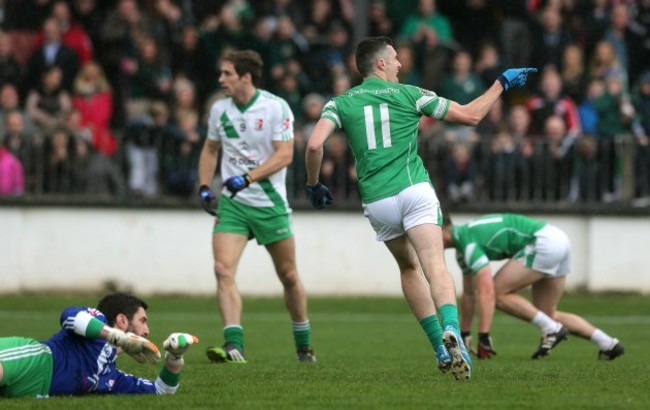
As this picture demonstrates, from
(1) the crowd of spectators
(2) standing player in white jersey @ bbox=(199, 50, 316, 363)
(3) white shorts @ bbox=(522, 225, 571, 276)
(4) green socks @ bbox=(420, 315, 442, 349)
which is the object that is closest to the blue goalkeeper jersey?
(4) green socks @ bbox=(420, 315, 442, 349)

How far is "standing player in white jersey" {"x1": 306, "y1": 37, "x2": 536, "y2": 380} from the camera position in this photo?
10.5m

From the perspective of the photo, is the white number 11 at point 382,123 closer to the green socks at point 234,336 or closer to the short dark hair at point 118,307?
the short dark hair at point 118,307

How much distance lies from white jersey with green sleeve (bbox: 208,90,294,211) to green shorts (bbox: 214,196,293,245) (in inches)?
2.5

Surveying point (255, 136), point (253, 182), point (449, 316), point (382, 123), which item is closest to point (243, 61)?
point (255, 136)

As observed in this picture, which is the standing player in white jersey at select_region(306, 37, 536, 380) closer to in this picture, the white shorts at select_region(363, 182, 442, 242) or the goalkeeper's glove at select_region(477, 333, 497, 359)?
the white shorts at select_region(363, 182, 442, 242)

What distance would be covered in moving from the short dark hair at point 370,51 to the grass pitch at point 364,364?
7.43ft

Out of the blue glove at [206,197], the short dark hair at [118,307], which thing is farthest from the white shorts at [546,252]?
the short dark hair at [118,307]

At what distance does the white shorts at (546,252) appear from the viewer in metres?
14.3

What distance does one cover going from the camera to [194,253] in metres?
21.7

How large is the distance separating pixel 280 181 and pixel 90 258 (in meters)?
Answer: 8.66

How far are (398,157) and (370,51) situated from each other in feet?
2.68

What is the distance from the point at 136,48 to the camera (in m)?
22.5

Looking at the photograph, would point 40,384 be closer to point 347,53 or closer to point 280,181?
point 280,181

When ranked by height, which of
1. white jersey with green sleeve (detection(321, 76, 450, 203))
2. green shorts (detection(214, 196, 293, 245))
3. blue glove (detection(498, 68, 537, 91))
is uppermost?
blue glove (detection(498, 68, 537, 91))
